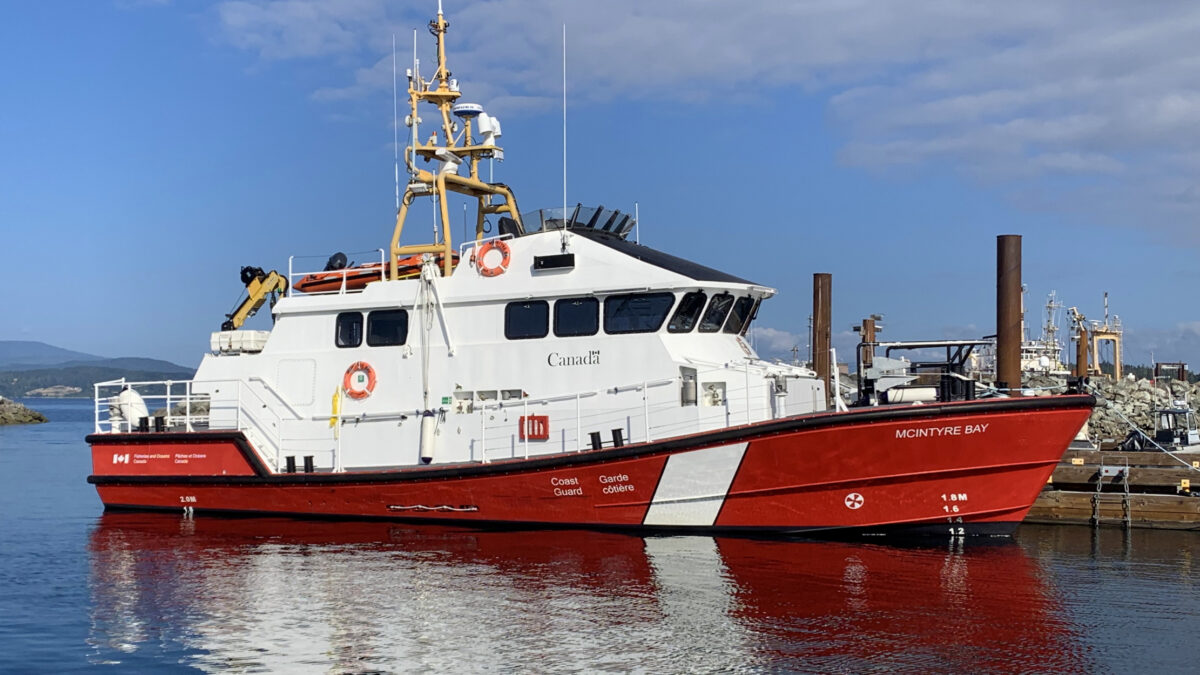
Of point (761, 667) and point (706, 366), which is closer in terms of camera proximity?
point (761, 667)

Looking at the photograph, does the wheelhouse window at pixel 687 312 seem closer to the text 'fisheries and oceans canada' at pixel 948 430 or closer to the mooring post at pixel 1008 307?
the text 'fisheries and oceans canada' at pixel 948 430

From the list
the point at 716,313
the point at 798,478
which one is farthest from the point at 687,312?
the point at 798,478

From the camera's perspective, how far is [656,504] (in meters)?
11.9

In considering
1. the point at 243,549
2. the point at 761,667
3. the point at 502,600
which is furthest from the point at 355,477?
the point at 761,667

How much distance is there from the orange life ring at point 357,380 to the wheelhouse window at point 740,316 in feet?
14.6

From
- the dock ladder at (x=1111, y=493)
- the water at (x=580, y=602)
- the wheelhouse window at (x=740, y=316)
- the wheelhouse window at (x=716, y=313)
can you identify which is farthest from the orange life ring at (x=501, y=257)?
the dock ladder at (x=1111, y=493)

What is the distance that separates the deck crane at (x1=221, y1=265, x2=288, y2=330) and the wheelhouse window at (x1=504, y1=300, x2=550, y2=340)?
4.37 metres

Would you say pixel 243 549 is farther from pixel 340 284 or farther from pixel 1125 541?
pixel 1125 541

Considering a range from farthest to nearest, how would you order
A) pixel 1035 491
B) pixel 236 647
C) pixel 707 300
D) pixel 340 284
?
pixel 340 284 → pixel 707 300 → pixel 1035 491 → pixel 236 647

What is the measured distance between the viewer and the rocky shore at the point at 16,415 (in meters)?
62.7

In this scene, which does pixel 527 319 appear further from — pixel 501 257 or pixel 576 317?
pixel 501 257

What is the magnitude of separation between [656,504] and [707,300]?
2430 millimetres

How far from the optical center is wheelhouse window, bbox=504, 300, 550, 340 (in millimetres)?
12891

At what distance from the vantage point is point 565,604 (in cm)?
893
